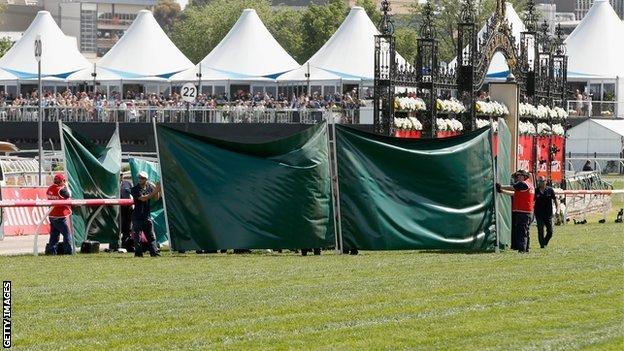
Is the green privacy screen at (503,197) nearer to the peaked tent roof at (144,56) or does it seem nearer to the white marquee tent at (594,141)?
the white marquee tent at (594,141)

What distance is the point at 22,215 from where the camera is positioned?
33.8m

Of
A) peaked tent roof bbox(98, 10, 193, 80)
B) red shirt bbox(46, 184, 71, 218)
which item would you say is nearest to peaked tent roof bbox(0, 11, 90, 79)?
peaked tent roof bbox(98, 10, 193, 80)

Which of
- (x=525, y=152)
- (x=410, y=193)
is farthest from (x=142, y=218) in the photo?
(x=525, y=152)

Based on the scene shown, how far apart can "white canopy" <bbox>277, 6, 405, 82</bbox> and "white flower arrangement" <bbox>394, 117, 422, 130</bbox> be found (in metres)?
31.4

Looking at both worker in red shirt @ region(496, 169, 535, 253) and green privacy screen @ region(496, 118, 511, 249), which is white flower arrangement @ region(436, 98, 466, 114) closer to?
green privacy screen @ region(496, 118, 511, 249)

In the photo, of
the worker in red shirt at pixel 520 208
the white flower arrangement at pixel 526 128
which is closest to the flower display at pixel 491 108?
the white flower arrangement at pixel 526 128

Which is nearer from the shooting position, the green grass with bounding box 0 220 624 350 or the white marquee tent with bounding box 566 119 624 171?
the green grass with bounding box 0 220 624 350

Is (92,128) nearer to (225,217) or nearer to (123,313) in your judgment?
(225,217)

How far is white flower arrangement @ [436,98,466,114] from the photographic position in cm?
3688

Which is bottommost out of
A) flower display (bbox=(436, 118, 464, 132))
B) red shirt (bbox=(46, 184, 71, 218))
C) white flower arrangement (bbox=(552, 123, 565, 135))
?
red shirt (bbox=(46, 184, 71, 218))

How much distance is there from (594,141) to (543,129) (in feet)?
90.2

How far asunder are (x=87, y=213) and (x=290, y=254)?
3.91 metres

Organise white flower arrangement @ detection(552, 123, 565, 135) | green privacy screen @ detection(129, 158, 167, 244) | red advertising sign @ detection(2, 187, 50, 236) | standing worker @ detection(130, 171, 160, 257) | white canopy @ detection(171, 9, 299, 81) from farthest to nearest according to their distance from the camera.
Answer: white canopy @ detection(171, 9, 299, 81) → white flower arrangement @ detection(552, 123, 565, 135) → red advertising sign @ detection(2, 187, 50, 236) → green privacy screen @ detection(129, 158, 167, 244) → standing worker @ detection(130, 171, 160, 257)

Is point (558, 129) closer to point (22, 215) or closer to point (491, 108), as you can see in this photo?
point (491, 108)
